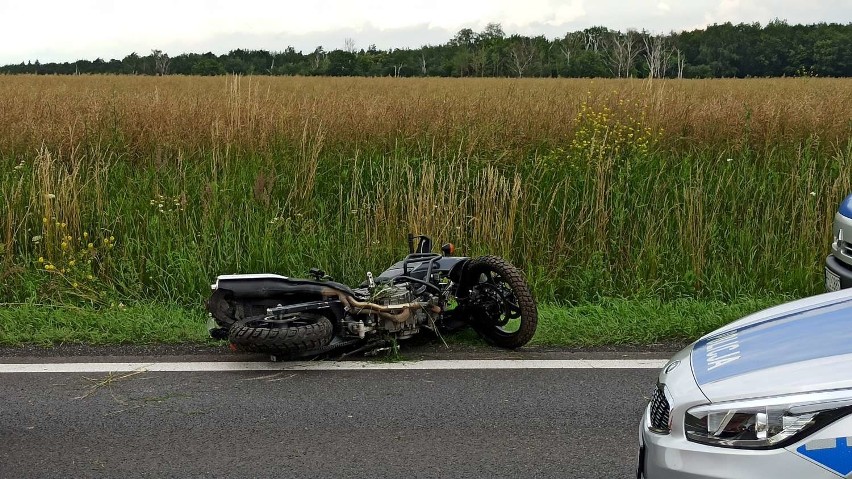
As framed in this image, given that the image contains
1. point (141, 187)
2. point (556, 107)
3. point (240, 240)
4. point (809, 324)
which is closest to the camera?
point (809, 324)

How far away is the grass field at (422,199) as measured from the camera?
775cm

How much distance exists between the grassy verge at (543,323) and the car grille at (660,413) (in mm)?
3133

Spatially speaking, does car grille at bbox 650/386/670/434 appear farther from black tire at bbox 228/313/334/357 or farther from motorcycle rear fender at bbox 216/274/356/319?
motorcycle rear fender at bbox 216/274/356/319

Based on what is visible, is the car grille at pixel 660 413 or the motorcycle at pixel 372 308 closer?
the car grille at pixel 660 413

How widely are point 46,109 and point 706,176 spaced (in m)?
7.27

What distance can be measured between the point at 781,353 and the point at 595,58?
2796cm

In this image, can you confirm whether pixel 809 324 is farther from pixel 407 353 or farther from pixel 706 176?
pixel 706 176

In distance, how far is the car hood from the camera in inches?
102

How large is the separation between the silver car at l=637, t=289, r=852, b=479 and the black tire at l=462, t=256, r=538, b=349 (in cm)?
265

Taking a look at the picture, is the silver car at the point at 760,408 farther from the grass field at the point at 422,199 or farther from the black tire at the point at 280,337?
the grass field at the point at 422,199

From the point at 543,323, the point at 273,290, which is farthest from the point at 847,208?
the point at 273,290

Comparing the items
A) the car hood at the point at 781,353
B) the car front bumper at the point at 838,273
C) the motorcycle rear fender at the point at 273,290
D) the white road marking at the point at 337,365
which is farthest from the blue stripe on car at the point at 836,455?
the car front bumper at the point at 838,273

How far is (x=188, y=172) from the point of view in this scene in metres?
9.20

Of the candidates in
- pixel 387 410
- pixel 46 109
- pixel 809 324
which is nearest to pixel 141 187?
pixel 46 109
